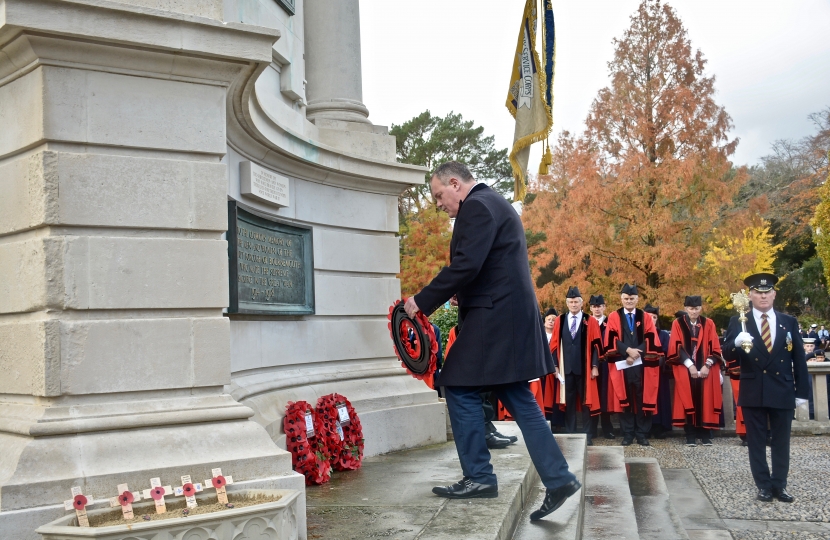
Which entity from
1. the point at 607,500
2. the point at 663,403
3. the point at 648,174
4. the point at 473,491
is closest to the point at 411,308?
the point at 473,491

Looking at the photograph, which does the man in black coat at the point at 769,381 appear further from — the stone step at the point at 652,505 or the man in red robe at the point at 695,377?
the man in red robe at the point at 695,377

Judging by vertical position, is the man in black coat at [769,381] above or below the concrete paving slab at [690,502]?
above

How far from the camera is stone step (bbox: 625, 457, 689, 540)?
635cm

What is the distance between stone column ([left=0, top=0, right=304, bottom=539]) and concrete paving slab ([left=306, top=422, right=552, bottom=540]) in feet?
1.57

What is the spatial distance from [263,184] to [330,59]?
2.42m

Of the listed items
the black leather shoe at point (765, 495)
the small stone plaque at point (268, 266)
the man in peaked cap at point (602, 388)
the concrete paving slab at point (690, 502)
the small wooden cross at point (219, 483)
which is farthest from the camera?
the man in peaked cap at point (602, 388)

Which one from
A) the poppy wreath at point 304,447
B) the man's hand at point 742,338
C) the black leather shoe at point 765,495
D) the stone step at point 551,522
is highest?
the man's hand at point 742,338

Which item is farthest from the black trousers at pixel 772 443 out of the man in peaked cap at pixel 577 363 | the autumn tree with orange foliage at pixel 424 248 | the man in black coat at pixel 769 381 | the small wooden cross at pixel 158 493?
the autumn tree with orange foliage at pixel 424 248

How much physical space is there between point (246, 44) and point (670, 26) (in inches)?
946

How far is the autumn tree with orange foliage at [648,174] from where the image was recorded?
23859 millimetres

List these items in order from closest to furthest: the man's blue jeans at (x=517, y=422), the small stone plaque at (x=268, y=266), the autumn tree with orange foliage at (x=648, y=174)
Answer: the man's blue jeans at (x=517, y=422) → the small stone plaque at (x=268, y=266) → the autumn tree with orange foliage at (x=648, y=174)

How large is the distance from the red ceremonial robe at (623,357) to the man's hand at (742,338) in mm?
4328

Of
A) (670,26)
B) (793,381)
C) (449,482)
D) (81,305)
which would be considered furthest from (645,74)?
(81,305)

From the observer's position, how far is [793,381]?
7848mm
